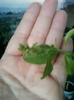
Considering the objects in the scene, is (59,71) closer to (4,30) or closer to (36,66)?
(36,66)

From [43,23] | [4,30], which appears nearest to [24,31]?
[43,23]

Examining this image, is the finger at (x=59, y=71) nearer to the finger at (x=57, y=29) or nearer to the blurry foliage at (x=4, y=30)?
the finger at (x=57, y=29)

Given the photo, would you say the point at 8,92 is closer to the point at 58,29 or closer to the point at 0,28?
the point at 58,29

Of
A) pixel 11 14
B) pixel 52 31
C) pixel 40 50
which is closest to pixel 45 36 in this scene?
pixel 52 31

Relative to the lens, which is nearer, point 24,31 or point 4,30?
point 24,31

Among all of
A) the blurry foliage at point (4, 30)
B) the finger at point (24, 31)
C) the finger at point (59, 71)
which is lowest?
the blurry foliage at point (4, 30)

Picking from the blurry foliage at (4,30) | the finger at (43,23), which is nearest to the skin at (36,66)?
the finger at (43,23)

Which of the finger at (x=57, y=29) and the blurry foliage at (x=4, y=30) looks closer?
the finger at (x=57, y=29)

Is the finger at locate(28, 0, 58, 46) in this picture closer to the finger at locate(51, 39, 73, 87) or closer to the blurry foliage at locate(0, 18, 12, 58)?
the finger at locate(51, 39, 73, 87)
